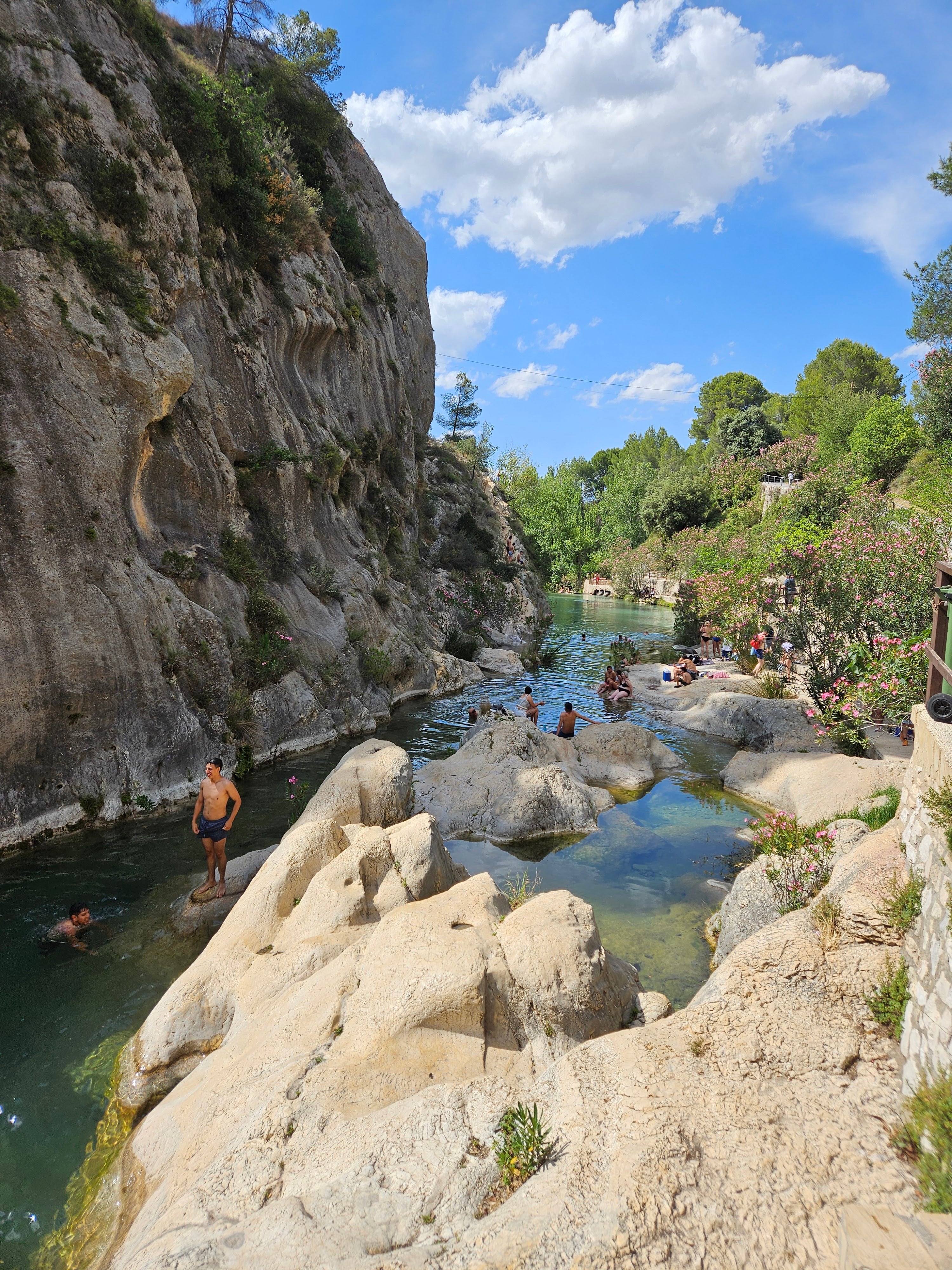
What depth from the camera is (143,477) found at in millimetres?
13500

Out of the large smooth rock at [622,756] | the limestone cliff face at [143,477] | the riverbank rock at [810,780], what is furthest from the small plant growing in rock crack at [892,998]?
the limestone cliff face at [143,477]

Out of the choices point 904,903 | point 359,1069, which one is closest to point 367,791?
point 359,1069

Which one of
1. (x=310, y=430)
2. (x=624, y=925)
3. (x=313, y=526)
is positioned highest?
(x=310, y=430)

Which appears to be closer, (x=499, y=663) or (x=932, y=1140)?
(x=932, y=1140)

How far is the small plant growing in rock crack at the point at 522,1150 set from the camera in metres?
3.71

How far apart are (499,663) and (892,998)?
2328cm

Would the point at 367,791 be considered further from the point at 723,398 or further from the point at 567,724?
the point at 723,398

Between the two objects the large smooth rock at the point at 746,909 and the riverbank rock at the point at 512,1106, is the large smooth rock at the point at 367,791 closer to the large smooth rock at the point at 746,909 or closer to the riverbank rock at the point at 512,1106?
the riverbank rock at the point at 512,1106

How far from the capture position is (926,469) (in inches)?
801

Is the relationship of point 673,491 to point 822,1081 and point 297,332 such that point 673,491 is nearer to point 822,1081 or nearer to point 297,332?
point 297,332

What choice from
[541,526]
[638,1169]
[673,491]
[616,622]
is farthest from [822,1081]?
[541,526]

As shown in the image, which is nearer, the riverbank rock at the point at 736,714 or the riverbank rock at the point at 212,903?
the riverbank rock at the point at 212,903

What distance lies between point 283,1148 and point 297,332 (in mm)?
21806

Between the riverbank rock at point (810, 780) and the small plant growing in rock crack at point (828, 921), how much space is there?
14.7 feet
